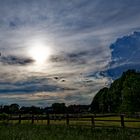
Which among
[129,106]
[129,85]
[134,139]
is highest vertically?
[129,85]

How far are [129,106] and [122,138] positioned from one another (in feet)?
221

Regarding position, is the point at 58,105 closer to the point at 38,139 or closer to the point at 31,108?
the point at 31,108

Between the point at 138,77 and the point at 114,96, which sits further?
the point at 114,96

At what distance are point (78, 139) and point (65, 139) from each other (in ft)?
2.36

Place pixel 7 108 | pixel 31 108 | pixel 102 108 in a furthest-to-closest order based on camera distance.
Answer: pixel 7 108
pixel 102 108
pixel 31 108

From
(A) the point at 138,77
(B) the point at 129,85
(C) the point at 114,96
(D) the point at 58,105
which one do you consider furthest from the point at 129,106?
(D) the point at 58,105

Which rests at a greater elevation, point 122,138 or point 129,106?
point 129,106

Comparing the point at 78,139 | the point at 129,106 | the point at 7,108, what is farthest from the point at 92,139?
the point at 7,108

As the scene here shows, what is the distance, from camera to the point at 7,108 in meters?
163

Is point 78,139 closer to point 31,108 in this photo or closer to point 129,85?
point 129,85

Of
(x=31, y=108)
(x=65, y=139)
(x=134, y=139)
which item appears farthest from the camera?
(x=31, y=108)

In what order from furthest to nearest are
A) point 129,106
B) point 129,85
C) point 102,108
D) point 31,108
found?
point 102,108 → point 31,108 → point 129,85 → point 129,106

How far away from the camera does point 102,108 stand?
15225 centimetres

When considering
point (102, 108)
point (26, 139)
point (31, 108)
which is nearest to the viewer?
point (26, 139)
